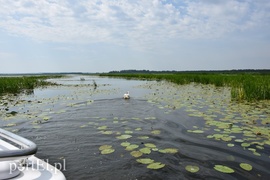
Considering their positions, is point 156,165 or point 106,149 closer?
point 156,165

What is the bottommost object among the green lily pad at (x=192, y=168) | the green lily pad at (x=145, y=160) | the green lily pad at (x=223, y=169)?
the green lily pad at (x=192, y=168)

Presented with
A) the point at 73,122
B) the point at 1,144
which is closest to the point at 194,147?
the point at 1,144

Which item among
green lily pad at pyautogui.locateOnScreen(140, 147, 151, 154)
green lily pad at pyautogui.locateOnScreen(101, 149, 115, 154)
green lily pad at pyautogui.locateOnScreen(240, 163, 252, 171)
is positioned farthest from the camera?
green lily pad at pyautogui.locateOnScreen(101, 149, 115, 154)

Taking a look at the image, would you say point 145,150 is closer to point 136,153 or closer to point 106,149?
point 136,153

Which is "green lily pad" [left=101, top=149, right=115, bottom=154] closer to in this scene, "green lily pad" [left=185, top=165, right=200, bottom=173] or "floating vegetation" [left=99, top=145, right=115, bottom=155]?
"floating vegetation" [left=99, top=145, right=115, bottom=155]

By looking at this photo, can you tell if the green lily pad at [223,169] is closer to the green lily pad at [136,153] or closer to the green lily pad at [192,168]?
the green lily pad at [192,168]

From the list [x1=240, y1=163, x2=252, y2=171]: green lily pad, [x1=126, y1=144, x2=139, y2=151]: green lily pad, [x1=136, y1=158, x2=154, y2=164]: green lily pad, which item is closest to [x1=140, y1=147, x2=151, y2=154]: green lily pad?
[x1=126, y1=144, x2=139, y2=151]: green lily pad

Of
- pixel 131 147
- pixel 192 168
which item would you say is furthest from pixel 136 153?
pixel 192 168

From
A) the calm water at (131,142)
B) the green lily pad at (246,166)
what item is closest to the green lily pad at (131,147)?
the calm water at (131,142)

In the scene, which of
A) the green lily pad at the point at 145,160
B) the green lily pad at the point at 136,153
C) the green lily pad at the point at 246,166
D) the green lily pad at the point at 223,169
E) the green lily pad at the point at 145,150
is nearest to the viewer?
the green lily pad at the point at 223,169

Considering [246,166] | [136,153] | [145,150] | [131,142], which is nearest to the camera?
[246,166]

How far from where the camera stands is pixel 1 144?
2875 mm

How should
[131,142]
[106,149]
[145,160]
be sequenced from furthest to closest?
[131,142] → [106,149] → [145,160]

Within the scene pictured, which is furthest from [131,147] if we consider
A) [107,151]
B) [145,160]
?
[145,160]
